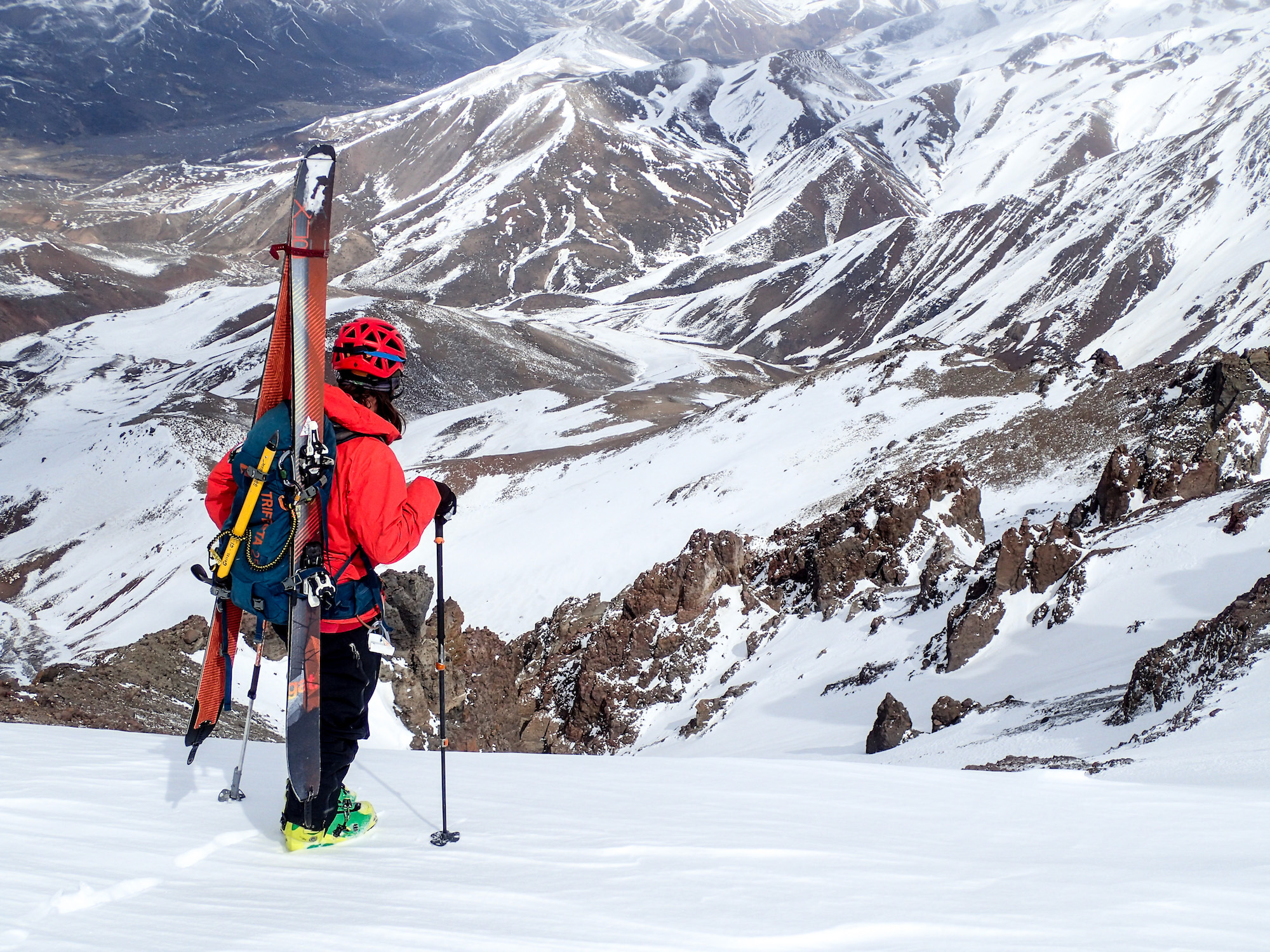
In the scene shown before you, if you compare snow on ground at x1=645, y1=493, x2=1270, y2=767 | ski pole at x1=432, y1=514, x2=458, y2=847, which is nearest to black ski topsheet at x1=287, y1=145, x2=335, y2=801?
ski pole at x1=432, y1=514, x2=458, y2=847

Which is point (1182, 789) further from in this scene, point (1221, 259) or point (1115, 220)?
point (1115, 220)

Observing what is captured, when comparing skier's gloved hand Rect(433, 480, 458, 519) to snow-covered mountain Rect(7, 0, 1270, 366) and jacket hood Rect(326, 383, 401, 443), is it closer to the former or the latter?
jacket hood Rect(326, 383, 401, 443)

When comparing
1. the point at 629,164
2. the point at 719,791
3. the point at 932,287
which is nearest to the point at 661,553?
the point at 719,791

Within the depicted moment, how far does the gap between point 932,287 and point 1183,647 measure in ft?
408

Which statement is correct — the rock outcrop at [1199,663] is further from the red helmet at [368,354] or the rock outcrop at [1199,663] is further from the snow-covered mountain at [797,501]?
the red helmet at [368,354]

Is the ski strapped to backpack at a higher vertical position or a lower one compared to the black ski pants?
higher

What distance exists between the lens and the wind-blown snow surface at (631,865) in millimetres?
3279

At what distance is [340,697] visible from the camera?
4859 millimetres

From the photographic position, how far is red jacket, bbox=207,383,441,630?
182 inches

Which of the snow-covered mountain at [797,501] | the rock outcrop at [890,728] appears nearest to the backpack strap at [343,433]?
the snow-covered mountain at [797,501]

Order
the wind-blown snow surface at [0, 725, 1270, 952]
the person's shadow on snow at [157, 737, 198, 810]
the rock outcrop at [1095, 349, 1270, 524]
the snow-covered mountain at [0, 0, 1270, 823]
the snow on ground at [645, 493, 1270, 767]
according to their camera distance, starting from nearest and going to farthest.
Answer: the wind-blown snow surface at [0, 725, 1270, 952], the person's shadow on snow at [157, 737, 198, 810], the snow on ground at [645, 493, 1270, 767], the snow-covered mountain at [0, 0, 1270, 823], the rock outcrop at [1095, 349, 1270, 524]

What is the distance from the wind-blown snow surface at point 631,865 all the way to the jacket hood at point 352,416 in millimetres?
1996

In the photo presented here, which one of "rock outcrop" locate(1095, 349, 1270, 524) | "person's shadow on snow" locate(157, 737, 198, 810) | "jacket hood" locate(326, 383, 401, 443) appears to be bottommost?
"person's shadow on snow" locate(157, 737, 198, 810)

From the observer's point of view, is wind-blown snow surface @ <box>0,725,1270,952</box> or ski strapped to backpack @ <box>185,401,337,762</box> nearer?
wind-blown snow surface @ <box>0,725,1270,952</box>
